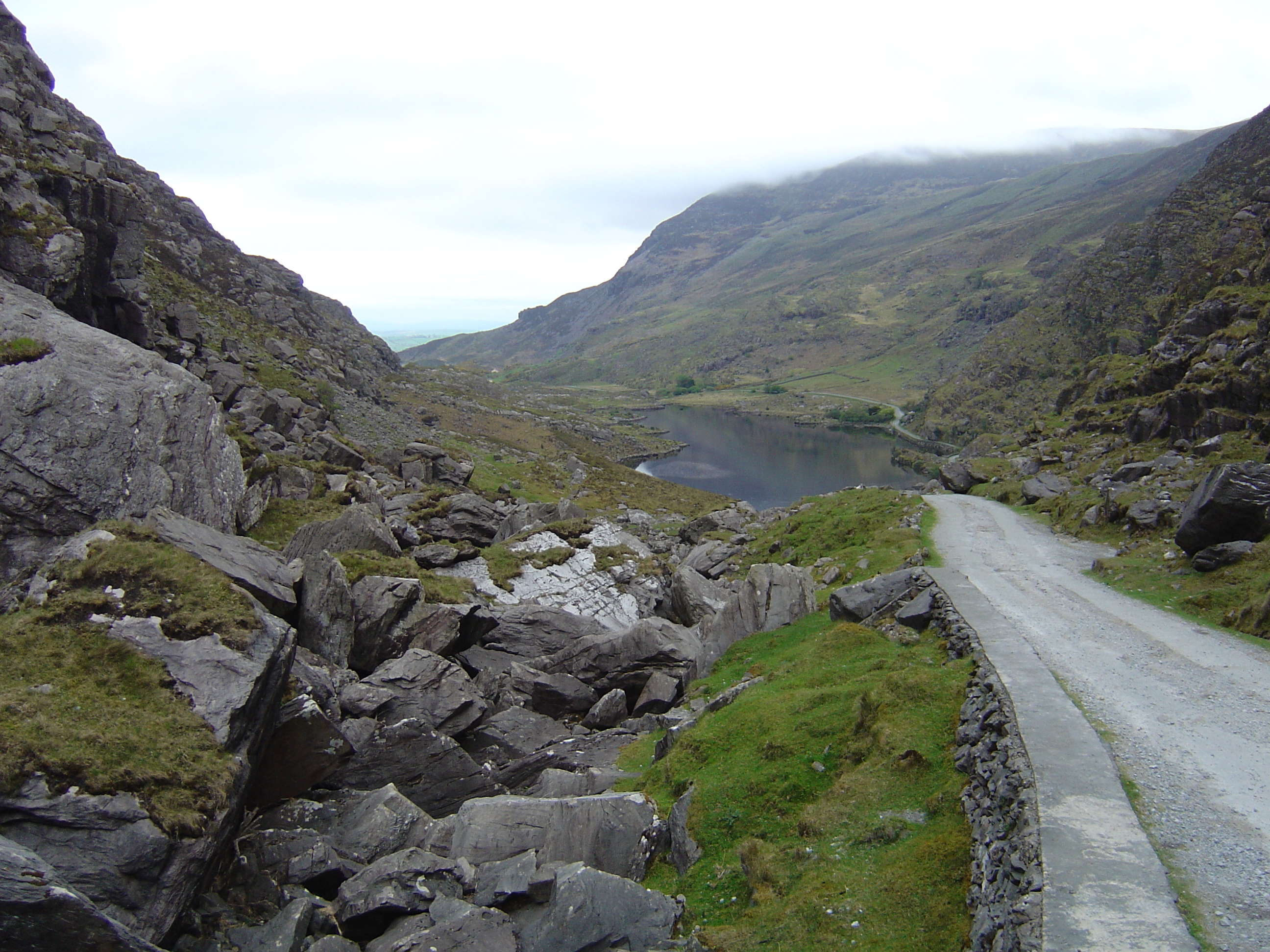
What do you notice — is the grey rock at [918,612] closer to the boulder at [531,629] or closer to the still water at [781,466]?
the boulder at [531,629]

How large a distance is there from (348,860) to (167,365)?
20069 millimetres

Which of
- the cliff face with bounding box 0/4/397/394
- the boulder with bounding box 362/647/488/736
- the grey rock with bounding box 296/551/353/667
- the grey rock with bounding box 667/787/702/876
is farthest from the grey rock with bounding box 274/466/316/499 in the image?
the grey rock with bounding box 667/787/702/876

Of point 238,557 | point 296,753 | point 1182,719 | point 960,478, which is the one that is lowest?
point 960,478

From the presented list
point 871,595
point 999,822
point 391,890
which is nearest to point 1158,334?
point 871,595

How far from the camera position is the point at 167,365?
2536cm

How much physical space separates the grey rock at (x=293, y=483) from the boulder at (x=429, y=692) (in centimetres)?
1623

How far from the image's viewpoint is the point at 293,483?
35.7m

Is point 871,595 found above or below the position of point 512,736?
above

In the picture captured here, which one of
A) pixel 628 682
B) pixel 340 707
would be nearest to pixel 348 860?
pixel 340 707

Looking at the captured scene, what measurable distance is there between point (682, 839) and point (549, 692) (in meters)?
11.3

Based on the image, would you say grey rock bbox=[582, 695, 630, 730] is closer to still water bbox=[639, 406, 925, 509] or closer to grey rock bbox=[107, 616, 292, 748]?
grey rock bbox=[107, 616, 292, 748]

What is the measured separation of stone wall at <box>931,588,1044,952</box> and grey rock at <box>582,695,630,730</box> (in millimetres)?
13116

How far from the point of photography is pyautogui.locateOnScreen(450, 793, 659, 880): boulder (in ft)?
48.3

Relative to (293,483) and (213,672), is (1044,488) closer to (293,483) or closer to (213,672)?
(293,483)
